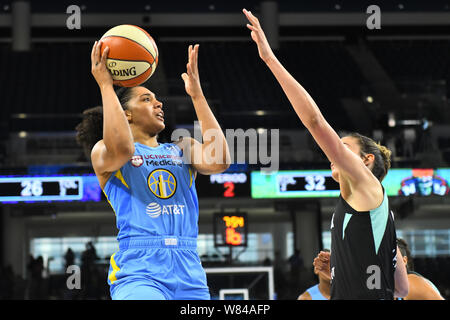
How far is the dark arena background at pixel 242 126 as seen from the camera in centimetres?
990

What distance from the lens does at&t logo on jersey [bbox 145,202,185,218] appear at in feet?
8.82

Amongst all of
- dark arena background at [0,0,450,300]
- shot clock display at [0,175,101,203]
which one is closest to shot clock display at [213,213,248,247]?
dark arena background at [0,0,450,300]

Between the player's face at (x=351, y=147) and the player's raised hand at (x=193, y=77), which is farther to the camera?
the player's raised hand at (x=193, y=77)

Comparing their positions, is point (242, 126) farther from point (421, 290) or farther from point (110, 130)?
point (110, 130)

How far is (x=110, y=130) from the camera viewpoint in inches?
100.0

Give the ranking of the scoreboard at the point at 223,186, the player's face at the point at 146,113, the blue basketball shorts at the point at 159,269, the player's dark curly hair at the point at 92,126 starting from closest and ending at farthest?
the blue basketball shorts at the point at 159,269 → the player's face at the point at 146,113 → the player's dark curly hair at the point at 92,126 → the scoreboard at the point at 223,186

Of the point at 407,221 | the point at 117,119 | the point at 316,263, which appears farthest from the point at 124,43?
the point at 407,221

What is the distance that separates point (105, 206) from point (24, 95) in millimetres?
5219

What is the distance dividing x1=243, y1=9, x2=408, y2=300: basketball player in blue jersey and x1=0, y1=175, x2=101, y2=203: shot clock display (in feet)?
24.9

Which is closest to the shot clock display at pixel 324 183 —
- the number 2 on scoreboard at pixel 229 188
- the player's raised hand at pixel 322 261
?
the number 2 on scoreboard at pixel 229 188

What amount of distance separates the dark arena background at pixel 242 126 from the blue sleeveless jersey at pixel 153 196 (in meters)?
5.75

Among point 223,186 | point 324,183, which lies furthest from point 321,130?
point 324,183

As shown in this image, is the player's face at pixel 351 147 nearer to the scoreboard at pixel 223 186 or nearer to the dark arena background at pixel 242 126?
the dark arena background at pixel 242 126
